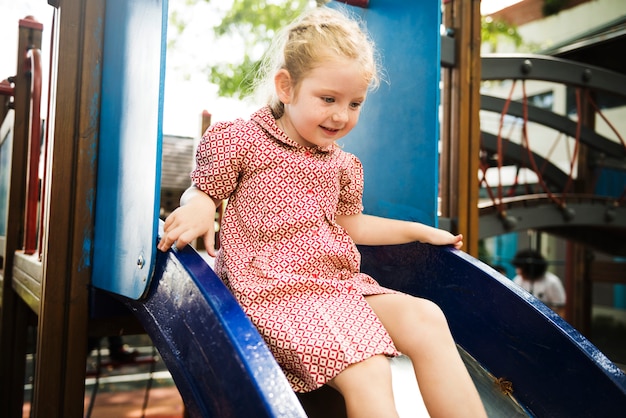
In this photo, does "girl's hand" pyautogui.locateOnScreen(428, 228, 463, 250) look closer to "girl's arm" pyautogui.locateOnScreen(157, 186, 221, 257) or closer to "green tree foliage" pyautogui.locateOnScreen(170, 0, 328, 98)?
"girl's arm" pyautogui.locateOnScreen(157, 186, 221, 257)

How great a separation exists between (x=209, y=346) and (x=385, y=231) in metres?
0.70

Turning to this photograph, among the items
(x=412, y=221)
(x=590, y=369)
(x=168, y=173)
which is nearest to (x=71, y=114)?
(x=412, y=221)

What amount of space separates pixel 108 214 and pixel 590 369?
117 centimetres

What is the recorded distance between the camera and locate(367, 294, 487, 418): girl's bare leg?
3.54 ft

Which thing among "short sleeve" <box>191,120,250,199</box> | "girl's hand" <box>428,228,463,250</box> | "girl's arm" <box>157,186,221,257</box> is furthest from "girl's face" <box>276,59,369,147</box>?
"girl's hand" <box>428,228,463,250</box>

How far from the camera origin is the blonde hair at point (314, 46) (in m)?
1.23

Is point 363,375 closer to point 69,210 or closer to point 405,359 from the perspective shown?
point 405,359

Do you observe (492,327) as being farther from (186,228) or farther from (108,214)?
(108,214)

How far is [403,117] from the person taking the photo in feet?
5.37

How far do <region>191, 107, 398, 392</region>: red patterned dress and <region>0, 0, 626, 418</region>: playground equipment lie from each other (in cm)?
17

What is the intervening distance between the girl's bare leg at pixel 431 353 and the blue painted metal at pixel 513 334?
0.23 m

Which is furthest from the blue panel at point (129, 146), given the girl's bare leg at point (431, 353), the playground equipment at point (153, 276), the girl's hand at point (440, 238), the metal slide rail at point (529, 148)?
the metal slide rail at point (529, 148)

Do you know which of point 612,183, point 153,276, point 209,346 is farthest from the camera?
point 612,183

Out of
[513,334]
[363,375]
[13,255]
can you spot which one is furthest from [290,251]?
[13,255]
